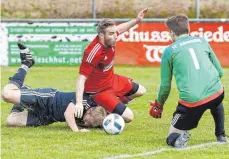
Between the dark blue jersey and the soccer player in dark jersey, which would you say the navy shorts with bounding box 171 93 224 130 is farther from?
the dark blue jersey

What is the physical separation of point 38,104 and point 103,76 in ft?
3.27

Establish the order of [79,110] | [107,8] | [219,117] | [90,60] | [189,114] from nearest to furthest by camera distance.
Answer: [189,114], [219,117], [79,110], [90,60], [107,8]

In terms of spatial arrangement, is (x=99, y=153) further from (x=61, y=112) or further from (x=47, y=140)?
(x=61, y=112)

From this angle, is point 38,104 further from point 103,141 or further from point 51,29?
point 51,29

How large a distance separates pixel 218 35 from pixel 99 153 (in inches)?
558

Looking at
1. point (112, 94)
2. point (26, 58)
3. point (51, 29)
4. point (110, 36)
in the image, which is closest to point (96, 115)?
point (112, 94)

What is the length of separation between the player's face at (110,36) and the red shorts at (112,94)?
0.72m

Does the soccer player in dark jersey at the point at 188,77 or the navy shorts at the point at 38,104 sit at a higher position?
the soccer player in dark jersey at the point at 188,77

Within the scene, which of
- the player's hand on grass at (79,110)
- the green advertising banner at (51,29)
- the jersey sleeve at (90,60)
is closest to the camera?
the player's hand on grass at (79,110)

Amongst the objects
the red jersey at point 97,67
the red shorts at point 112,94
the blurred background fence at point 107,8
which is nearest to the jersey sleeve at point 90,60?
the red jersey at point 97,67

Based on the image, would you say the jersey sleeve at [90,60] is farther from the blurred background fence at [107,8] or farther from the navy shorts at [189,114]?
the blurred background fence at [107,8]

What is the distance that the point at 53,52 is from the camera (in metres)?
23.1

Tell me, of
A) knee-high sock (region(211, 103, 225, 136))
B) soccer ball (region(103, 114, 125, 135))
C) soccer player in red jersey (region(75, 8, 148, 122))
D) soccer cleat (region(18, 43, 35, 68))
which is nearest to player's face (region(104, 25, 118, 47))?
soccer player in red jersey (region(75, 8, 148, 122))

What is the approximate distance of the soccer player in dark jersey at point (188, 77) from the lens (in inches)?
356
